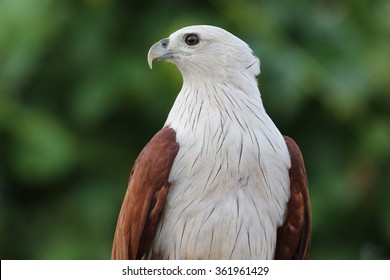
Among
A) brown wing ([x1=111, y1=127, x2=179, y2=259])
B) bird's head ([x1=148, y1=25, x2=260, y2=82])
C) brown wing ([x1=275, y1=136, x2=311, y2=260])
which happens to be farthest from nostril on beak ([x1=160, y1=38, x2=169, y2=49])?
brown wing ([x1=275, y1=136, x2=311, y2=260])

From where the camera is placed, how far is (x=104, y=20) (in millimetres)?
7285

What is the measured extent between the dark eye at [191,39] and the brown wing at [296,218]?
25.5 inches

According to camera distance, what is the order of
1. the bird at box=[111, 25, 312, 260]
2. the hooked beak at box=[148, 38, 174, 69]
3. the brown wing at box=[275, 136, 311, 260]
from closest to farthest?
the bird at box=[111, 25, 312, 260] → the hooked beak at box=[148, 38, 174, 69] → the brown wing at box=[275, 136, 311, 260]

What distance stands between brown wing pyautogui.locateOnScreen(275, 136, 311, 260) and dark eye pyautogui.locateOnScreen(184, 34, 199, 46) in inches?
25.5

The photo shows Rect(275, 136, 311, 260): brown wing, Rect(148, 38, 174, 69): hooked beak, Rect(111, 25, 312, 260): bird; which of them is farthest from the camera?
Rect(275, 136, 311, 260): brown wing

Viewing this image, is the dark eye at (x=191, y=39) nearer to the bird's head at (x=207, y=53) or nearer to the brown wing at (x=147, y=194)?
the bird's head at (x=207, y=53)

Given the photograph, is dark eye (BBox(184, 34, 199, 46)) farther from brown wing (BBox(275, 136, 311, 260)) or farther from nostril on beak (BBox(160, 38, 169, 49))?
brown wing (BBox(275, 136, 311, 260))

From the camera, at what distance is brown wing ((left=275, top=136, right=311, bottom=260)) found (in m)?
4.91

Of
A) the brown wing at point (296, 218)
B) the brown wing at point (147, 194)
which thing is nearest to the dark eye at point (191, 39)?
the brown wing at point (147, 194)

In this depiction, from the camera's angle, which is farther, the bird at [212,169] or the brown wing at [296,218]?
the brown wing at [296,218]

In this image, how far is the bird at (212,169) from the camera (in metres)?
4.68

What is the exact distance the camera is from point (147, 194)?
482 centimetres

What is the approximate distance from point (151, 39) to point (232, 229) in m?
2.60

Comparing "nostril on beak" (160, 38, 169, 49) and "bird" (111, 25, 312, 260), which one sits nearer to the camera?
"bird" (111, 25, 312, 260)
